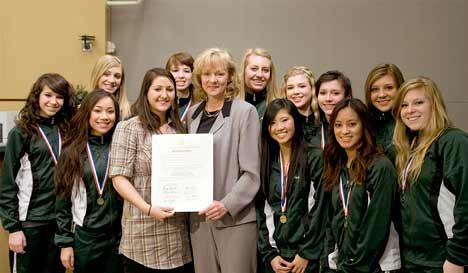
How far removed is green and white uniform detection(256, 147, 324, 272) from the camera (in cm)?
217

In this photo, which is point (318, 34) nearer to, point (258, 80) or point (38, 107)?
point (258, 80)

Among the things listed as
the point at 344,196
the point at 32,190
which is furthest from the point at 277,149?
the point at 32,190

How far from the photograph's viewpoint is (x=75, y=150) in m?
2.44

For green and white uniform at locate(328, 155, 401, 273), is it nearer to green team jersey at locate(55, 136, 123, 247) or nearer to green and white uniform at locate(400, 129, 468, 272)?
green and white uniform at locate(400, 129, 468, 272)

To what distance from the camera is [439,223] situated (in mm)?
1896

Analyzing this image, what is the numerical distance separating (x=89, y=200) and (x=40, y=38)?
261 centimetres

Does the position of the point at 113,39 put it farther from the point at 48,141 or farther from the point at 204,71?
the point at 204,71

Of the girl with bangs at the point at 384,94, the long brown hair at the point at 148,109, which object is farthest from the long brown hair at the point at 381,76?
the long brown hair at the point at 148,109

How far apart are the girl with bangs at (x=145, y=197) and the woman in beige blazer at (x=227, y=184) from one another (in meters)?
0.12

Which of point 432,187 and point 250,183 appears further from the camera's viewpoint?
point 250,183

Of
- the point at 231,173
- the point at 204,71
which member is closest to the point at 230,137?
the point at 231,173

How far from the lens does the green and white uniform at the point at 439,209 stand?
1.82 metres

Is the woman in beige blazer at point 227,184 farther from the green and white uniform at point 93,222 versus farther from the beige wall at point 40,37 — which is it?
the beige wall at point 40,37

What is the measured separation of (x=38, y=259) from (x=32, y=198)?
1.25 feet
